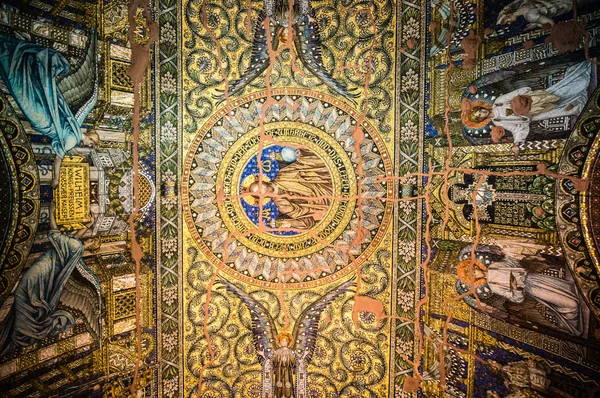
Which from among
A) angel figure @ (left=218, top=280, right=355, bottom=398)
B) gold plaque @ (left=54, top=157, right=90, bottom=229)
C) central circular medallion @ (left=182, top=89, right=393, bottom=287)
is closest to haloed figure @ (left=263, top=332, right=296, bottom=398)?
angel figure @ (left=218, top=280, right=355, bottom=398)

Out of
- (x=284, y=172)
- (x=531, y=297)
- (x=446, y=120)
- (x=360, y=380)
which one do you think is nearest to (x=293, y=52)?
(x=284, y=172)

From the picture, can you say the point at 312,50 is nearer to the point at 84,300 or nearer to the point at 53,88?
the point at 53,88

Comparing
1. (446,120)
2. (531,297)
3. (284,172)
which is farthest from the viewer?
(284,172)

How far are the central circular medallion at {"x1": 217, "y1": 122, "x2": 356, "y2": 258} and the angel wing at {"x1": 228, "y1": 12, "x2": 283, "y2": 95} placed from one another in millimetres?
470

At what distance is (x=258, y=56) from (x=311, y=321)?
2.71m

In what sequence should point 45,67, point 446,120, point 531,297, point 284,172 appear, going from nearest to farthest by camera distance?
point 45,67, point 531,297, point 446,120, point 284,172

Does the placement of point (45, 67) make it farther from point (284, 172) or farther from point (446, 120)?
point (446, 120)

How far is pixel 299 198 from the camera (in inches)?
131

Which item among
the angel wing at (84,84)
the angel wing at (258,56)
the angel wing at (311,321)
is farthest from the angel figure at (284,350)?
the angel wing at (84,84)

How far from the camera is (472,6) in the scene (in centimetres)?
292

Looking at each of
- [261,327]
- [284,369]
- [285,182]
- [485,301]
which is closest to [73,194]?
[285,182]

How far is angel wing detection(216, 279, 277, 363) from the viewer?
11.3 ft

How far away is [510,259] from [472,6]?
2220 millimetres

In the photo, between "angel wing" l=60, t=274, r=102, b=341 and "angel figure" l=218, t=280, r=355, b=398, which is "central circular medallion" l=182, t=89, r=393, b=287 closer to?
"angel figure" l=218, t=280, r=355, b=398
